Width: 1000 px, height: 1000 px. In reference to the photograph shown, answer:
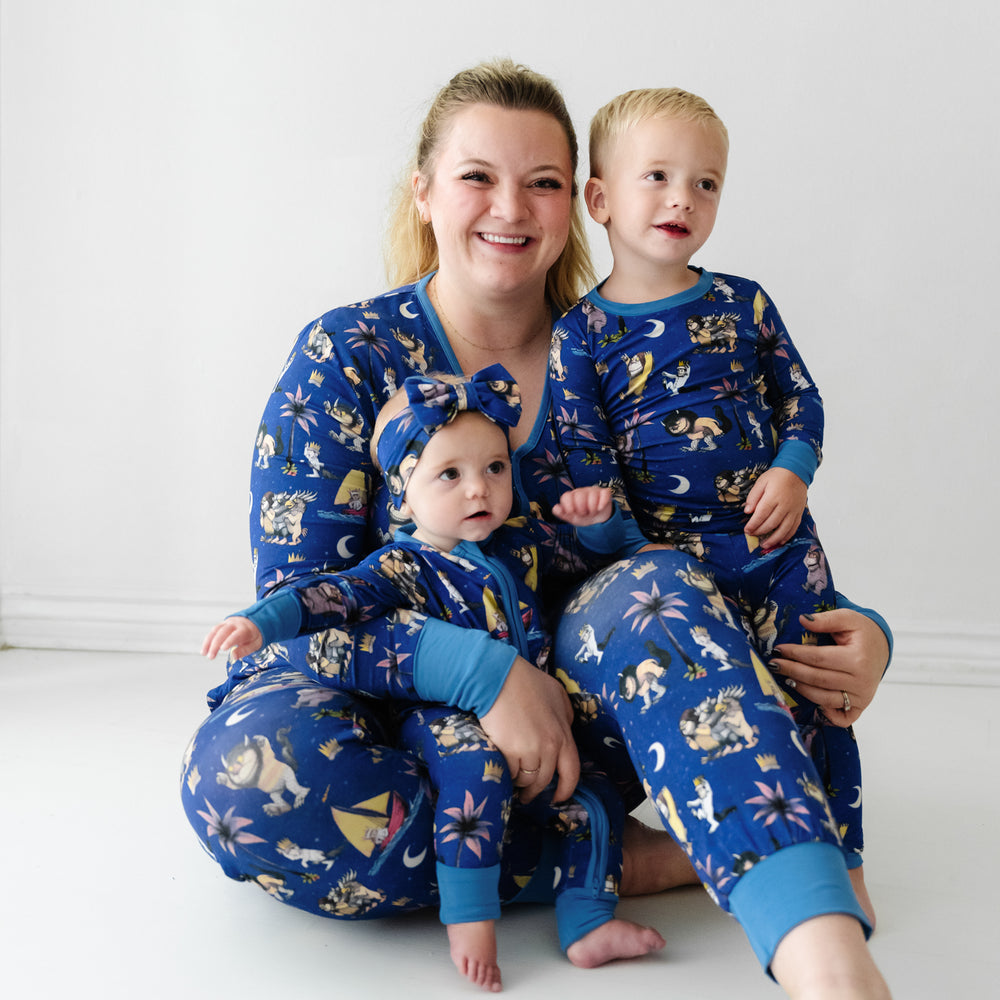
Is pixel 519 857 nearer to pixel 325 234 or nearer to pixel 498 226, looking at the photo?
pixel 498 226

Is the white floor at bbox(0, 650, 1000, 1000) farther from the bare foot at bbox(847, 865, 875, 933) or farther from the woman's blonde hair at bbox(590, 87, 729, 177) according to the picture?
the woman's blonde hair at bbox(590, 87, 729, 177)

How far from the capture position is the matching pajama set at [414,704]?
3.54 feet

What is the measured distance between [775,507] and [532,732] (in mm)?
488

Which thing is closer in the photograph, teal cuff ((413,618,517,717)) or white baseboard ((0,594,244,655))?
teal cuff ((413,618,517,717))

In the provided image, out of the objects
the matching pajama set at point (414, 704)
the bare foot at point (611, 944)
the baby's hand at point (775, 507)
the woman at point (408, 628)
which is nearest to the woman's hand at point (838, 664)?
the woman at point (408, 628)

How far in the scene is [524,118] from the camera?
164cm

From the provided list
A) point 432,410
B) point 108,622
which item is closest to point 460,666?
point 432,410

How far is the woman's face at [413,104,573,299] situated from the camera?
162 cm

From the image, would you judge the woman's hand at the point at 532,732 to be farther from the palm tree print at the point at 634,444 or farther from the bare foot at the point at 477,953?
the palm tree print at the point at 634,444

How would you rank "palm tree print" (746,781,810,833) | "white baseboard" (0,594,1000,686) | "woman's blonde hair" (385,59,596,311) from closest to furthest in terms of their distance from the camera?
"palm tree print" (746,781,810,833) < "woman's blonde hair" (385,59,596,311) < "white baseboard" (0,594,1000,686)

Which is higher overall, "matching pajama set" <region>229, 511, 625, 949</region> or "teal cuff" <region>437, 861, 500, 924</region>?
"matching pajama set" <region>229, 511, 625, 949</region>

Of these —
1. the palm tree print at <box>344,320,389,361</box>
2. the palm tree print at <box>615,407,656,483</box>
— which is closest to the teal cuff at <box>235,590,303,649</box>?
the palm tree print at <box>344,320,389,361</box>

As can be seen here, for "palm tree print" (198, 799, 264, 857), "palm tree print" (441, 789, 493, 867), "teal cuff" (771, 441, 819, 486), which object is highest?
"teal cuff" (771, 441, 819, 486)

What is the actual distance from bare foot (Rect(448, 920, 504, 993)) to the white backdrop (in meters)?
1.68
